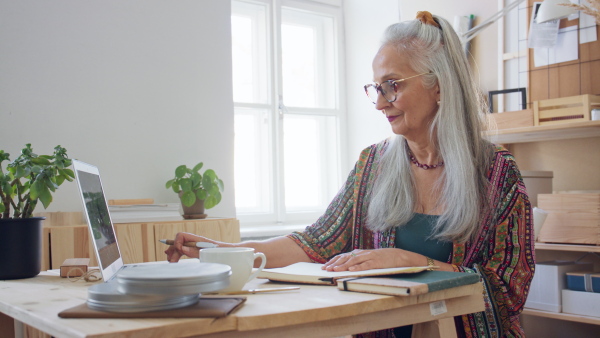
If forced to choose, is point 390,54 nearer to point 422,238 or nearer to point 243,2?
point 422,238

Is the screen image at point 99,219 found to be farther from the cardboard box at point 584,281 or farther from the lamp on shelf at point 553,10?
the lamp on shelf at point 553,10

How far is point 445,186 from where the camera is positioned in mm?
1660

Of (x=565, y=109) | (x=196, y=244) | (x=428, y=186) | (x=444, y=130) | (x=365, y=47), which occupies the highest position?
(x=365, y=47)

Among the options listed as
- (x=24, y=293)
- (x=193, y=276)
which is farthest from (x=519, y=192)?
(x=24, y=293)

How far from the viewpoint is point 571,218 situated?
107 inches

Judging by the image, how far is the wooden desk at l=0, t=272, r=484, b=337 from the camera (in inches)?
30.6

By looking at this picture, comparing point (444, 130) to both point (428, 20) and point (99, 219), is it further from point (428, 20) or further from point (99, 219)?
point (99, 219)

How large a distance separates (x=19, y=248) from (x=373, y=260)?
2.64ft

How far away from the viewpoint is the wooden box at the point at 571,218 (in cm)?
264

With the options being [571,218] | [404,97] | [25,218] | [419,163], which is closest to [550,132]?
[571,218]

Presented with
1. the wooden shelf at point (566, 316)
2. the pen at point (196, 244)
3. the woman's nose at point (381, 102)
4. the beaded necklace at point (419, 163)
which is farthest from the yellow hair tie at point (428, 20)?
the wooden shelf at point (566, 316)

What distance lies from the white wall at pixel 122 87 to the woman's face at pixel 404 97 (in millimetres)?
1609

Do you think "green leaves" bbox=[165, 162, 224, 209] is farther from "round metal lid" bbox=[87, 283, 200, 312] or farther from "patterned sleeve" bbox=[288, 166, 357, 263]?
"round metal lid" bbox=[87, 283, 200, 312]

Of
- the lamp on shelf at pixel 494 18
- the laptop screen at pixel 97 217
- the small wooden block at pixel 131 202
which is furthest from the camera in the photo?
the lamp on shelf at pixel 494 18
